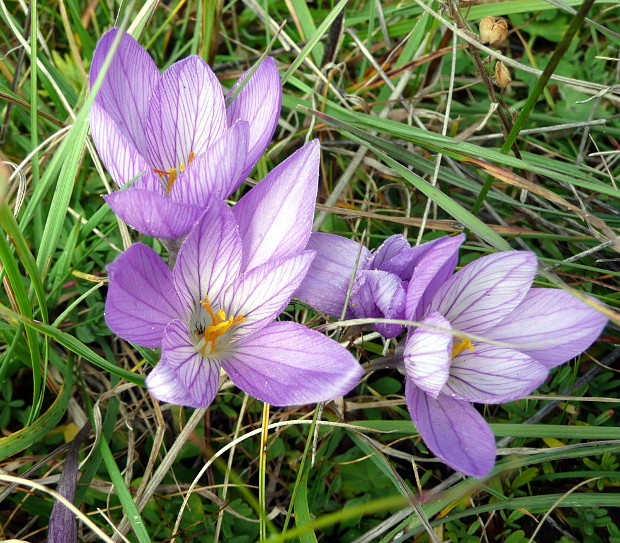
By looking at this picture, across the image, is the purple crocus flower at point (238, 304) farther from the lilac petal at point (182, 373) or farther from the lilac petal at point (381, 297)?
the lilac petal at point (381, 297)

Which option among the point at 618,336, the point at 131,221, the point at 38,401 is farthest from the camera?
the point at 618,336

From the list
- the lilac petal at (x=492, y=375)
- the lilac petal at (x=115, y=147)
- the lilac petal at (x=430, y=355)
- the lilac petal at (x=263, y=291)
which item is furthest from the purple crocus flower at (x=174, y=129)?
the lilac petal at (x=492, y=375)

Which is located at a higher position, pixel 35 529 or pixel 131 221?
pixel 131 221

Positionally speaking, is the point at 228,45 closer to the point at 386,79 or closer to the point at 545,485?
the point at 386,79

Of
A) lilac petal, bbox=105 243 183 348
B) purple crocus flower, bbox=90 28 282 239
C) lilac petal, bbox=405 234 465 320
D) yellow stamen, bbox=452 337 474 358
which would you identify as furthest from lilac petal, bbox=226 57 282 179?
yellow stamen, bbox=452 337 474 358

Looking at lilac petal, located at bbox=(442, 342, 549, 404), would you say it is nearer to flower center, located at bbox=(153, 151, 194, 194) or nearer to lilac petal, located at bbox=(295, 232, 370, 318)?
lilac petal, located at bbox=(295, 232, 370, 318)

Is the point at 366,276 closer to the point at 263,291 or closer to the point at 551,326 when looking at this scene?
the point at 263,291

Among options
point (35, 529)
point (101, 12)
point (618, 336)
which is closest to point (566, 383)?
point (618, 336)
